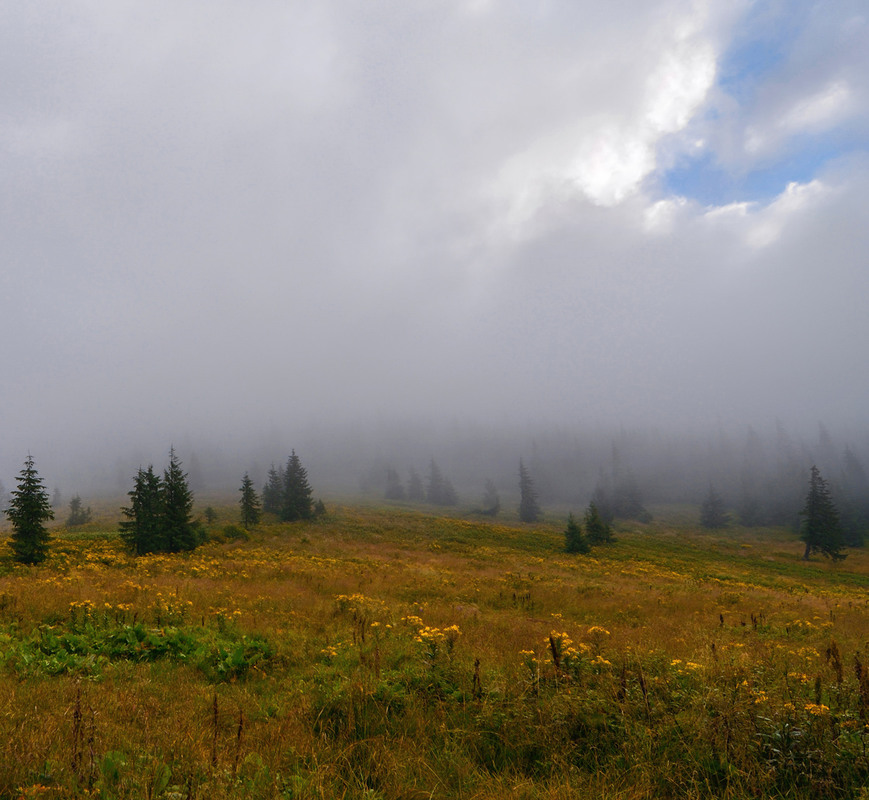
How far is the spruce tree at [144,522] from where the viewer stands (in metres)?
26.1

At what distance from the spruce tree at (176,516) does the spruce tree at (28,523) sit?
7.09 m

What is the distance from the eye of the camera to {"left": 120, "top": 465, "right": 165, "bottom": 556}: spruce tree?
26.1m

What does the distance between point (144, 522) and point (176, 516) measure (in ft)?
6.17

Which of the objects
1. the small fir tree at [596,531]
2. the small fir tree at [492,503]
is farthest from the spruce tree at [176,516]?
the small fir tree at [492,503]

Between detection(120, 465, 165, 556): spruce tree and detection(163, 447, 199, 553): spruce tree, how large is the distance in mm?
358

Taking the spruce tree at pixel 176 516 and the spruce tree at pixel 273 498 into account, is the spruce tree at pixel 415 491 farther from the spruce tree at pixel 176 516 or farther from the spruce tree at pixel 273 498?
the spruce tree at pixel 176 516

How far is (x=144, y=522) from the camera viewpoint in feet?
86.4

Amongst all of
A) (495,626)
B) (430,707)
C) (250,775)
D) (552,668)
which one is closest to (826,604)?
(495,626)

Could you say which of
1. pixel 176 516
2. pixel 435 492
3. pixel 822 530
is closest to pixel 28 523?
pixel 176 516

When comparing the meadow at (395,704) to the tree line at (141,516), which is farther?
the tree line at (141,516)

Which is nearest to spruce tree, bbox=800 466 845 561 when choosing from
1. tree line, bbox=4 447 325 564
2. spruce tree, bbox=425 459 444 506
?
tree line, bbox=4 447 325 564

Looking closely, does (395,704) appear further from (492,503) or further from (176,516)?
(492,503)

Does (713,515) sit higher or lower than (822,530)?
lower

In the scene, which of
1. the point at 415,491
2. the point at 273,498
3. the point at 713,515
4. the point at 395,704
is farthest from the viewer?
the point at 415,491
